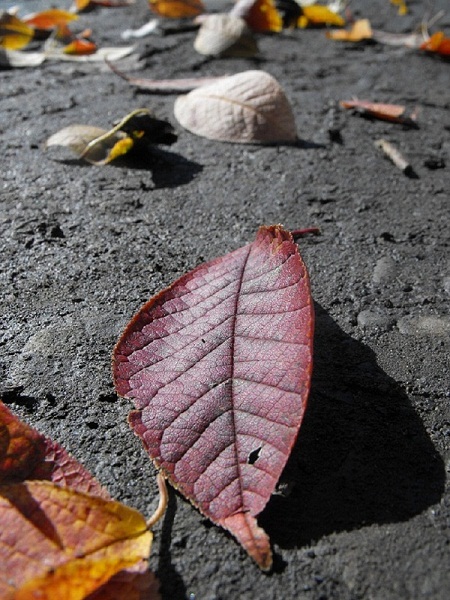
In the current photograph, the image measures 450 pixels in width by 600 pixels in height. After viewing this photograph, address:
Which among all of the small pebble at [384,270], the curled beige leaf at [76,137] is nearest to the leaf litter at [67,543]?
the small pebble at [384,270]

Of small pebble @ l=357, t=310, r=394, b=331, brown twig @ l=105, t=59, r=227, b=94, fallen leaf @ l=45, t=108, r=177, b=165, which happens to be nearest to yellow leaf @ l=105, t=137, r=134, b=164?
fallen leaf @ l=45, t=108, r=177, b=165

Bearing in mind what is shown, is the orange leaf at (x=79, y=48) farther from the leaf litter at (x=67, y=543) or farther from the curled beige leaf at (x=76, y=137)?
the leaf litter at (x=67, y=543)

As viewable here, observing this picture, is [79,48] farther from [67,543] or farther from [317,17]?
[67,543]

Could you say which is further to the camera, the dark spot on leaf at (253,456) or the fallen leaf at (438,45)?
the fallen leaf at (438,45)

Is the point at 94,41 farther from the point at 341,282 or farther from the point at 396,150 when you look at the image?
the point at 341,282

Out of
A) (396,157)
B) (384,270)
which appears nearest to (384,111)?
(396,157)

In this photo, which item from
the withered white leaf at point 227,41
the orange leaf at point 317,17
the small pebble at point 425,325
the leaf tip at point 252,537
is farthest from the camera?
the orange leaf at point 317,17
